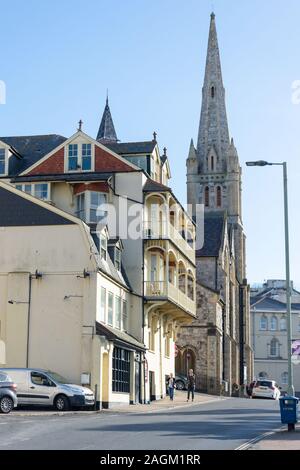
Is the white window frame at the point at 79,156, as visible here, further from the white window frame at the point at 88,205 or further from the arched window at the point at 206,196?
the arched window at the point at 206,196

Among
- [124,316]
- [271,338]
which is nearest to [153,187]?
[124,316]

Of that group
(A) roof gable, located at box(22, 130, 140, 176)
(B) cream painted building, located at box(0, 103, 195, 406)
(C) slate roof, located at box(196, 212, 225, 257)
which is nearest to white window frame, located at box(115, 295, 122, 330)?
(B) cream painted building, located at box(0, 103, 195, 406)

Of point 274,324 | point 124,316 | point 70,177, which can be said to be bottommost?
point 124,316

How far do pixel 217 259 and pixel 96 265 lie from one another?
38376mm

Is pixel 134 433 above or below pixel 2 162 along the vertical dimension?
below

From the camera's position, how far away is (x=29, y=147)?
1834 inches

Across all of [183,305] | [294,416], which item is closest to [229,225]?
[183,305]

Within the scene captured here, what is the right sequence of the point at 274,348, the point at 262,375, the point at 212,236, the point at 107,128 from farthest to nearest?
the point at 274,348, the point at 262,375, the point at 107,128, the point at 212,236

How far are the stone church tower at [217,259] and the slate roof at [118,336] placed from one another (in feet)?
78.6

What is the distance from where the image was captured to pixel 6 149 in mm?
42906

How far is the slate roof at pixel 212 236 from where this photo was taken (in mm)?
71562

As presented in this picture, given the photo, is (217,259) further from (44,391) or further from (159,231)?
(44,391)

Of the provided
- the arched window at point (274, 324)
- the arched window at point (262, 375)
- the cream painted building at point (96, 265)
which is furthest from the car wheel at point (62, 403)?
the arched window at point (274, 324)
